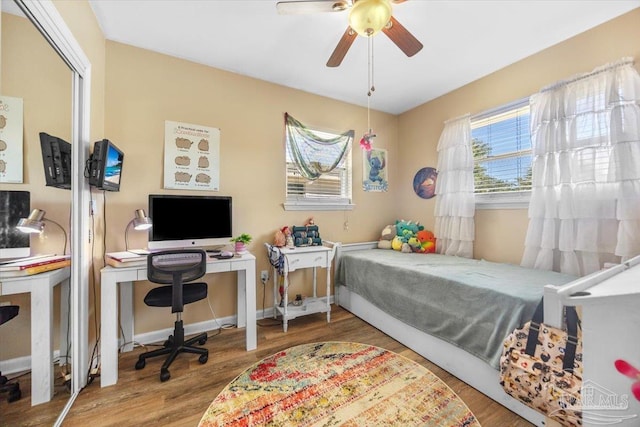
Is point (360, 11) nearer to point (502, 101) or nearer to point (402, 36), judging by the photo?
point (402, 36)

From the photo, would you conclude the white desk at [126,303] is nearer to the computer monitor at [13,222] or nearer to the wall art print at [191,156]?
the computer monitor at [13,222]

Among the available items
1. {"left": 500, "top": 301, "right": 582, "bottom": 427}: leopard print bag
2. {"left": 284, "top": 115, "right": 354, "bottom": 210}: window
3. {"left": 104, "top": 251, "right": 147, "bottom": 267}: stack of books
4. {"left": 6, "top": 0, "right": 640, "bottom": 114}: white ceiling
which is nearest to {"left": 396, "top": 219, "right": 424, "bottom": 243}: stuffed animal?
{"left": 284, "top": 115, "right": 354, "bottom": 210}: window

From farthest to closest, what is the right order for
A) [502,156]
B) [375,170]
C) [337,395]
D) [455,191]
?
[375,170]
[455,191]
[502,156]
[337,395]

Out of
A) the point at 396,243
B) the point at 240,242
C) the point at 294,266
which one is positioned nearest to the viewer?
the point at 240,242

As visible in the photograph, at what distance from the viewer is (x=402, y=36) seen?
1607mm

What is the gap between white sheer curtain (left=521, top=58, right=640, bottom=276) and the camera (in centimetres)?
176

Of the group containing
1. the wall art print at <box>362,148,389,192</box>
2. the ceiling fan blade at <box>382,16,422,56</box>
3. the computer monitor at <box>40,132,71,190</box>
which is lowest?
the computer monitor at <box>40,132,71,190</box>

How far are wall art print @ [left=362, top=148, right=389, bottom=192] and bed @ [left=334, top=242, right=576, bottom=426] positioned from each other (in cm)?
107

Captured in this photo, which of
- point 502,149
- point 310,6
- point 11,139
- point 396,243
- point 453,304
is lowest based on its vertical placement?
point 453,304

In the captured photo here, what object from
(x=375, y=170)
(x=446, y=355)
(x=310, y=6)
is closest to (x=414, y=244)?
(x=375, y=170)

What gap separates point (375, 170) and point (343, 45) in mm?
2049

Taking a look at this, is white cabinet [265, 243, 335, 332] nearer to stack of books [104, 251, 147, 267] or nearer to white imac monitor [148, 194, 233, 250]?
white imac monitor [148, 194, 233, 250]

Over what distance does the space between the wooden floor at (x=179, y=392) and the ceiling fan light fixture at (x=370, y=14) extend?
7.63ft

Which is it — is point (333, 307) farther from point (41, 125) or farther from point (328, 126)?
point (41, 125)
